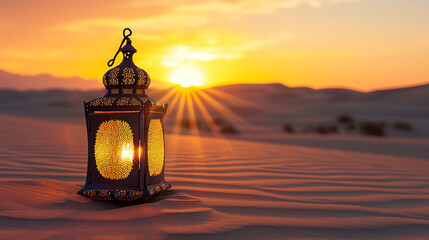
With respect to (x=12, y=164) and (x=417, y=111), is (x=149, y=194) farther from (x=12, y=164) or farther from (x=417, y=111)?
(x=417, y=111)

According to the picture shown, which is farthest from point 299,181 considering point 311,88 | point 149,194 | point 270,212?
point 311,88

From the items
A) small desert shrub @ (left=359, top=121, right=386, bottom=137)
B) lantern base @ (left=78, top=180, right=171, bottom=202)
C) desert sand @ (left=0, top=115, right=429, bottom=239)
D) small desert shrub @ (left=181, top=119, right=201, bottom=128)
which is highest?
small desert shrub @ (left=181, top=119, right=201, bottom=128)

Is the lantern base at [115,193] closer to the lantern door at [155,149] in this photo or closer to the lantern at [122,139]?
the lantern at [122,139]

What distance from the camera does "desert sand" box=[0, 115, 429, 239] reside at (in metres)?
1.76

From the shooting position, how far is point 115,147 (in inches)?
88.9

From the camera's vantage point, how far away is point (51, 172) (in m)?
3.23

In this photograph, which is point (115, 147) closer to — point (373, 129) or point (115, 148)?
point (115, 148)

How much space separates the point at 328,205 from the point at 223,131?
9.09 m

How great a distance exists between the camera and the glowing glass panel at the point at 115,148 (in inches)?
88.2

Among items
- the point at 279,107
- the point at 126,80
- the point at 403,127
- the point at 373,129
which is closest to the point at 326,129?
the point at 373,129

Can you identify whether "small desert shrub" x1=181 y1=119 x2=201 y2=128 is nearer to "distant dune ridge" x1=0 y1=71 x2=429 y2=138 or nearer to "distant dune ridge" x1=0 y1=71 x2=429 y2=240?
"distant dune ridge" x1=0 y1=71 x2=429 y2=138

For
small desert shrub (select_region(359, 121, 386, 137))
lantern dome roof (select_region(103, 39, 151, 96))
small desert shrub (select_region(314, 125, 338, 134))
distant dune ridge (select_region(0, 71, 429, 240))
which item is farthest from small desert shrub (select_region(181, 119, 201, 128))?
lantern dome roof (select_region(103, 39, 151, 96))

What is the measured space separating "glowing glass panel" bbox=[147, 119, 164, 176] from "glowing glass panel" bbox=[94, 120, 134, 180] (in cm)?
13

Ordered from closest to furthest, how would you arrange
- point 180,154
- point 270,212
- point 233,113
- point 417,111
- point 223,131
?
point 270,212 < point 180,154 < point 223,131 < point 417,111 < point 233,113
